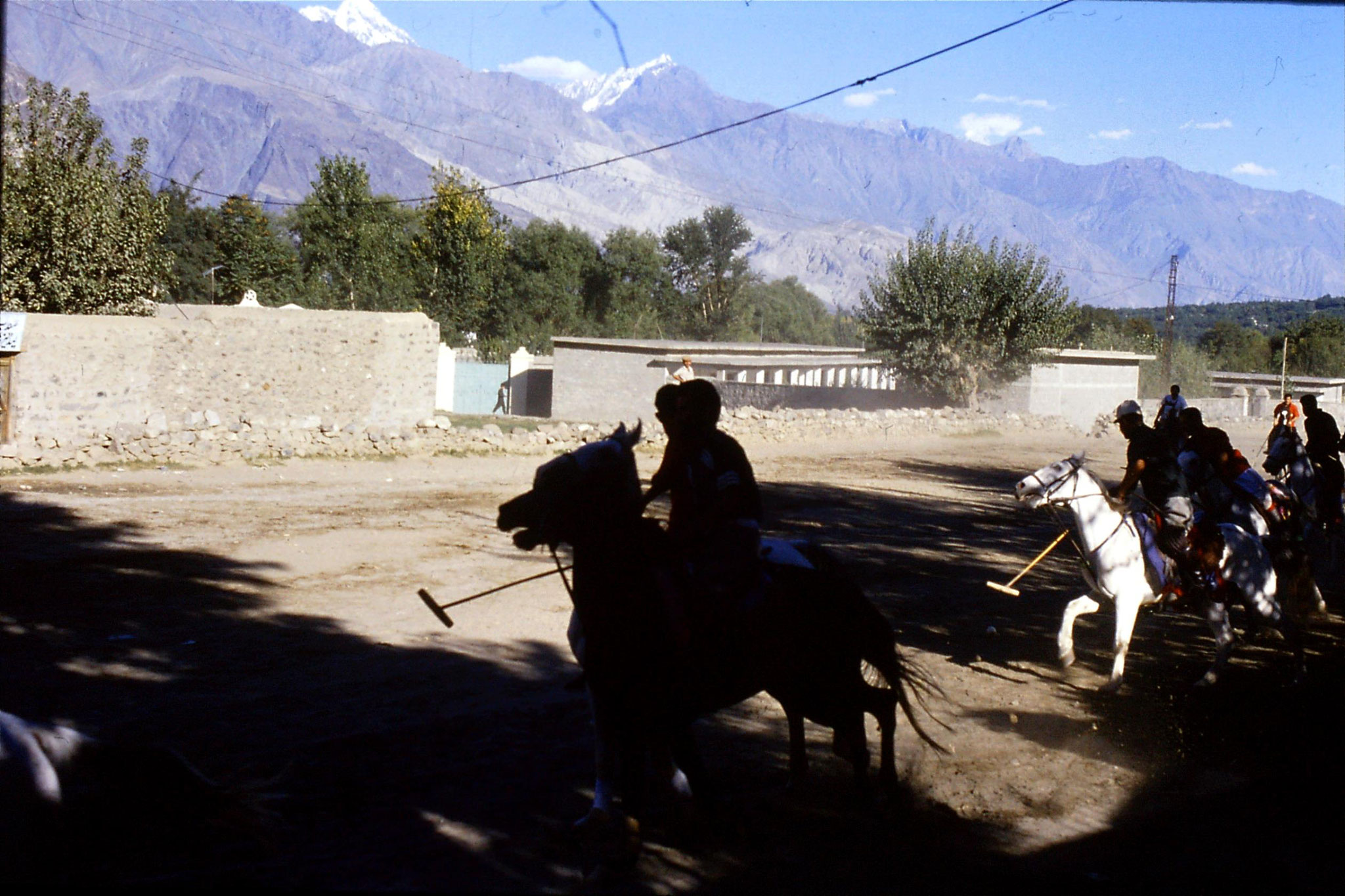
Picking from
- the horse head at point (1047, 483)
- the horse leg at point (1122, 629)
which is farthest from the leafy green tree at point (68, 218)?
the horse leg at point (1122, 629)

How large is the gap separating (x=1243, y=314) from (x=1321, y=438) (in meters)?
128

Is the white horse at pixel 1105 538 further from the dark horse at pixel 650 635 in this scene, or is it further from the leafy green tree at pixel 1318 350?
the leafy green tree at pixel 1318 350

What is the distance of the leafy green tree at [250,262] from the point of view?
2026 inches

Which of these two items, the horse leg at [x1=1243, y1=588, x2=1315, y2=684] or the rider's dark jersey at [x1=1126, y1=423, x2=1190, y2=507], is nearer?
the horse leg at [x1=1243, y1=588, x2=1315, y2=684]

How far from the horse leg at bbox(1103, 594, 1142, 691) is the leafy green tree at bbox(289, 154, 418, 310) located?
1885 inches

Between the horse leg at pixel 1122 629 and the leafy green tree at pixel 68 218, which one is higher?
the leafy green tree at pixel 68 218

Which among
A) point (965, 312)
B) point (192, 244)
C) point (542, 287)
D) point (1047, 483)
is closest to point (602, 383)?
point (965, 312)

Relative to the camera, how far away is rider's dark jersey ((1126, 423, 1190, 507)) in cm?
809

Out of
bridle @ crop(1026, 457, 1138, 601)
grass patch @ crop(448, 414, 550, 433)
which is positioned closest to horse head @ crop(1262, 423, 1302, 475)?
bridle @ crop(1026, 457, 1138, 601)

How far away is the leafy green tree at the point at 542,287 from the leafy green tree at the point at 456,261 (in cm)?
257

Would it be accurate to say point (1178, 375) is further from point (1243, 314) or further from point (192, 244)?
point (1243, 314)

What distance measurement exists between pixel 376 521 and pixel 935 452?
737 inches

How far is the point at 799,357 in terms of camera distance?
45.8 meters

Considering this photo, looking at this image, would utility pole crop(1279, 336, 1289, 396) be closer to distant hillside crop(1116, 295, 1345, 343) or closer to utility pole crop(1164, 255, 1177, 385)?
utility pole crop(1164, 255, 1177, 385)
